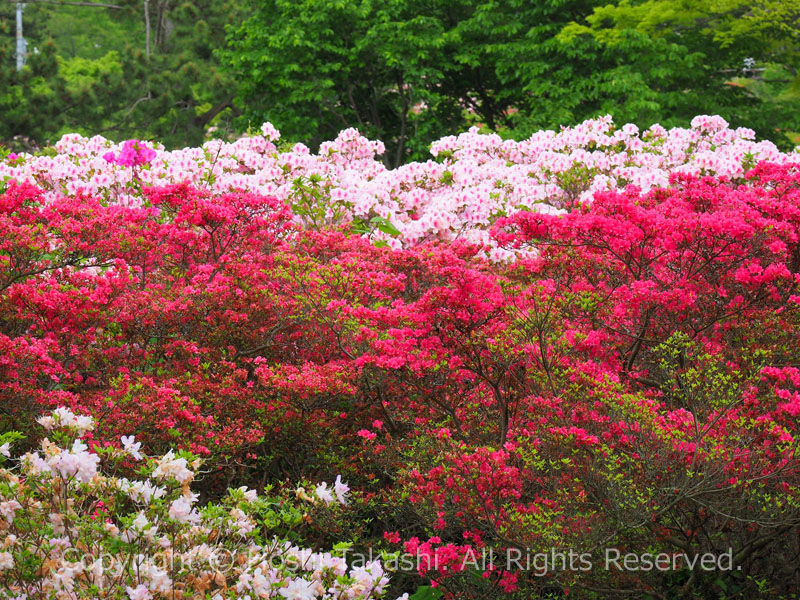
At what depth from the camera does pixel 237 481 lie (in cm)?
499

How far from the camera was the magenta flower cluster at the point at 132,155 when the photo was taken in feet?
24.8

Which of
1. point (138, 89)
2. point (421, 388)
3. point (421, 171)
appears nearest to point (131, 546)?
point (421, 388)

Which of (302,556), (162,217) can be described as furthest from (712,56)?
(302,556)

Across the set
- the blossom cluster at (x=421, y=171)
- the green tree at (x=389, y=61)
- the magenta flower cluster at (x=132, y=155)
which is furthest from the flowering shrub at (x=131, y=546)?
the green tree at (x=389, y=61)

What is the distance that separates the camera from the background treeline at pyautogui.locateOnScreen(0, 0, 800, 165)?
15.1 meters

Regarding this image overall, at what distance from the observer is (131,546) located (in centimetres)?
257

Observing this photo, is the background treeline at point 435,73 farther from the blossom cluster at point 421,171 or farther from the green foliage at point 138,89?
the blossom cluster at point 421,171

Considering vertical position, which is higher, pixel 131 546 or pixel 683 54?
pixel 131 546

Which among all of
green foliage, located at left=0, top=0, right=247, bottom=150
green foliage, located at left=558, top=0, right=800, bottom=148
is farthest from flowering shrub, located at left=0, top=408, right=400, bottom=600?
green foliage, located at left=0, top=0, right=247, bottom=150

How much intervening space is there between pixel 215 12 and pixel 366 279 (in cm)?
1764

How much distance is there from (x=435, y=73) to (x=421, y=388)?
1294 cm

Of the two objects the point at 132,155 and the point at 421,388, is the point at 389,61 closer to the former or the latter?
the point at 132,155

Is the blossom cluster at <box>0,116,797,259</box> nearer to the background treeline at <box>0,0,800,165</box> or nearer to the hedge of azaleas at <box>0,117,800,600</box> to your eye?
the hedge of azaleas at <box>0,117,800,600</box>

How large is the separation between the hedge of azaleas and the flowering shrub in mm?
11
